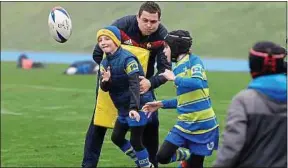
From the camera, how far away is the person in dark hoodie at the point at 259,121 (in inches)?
193

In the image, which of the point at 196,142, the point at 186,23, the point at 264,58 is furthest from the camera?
the point at 186,23

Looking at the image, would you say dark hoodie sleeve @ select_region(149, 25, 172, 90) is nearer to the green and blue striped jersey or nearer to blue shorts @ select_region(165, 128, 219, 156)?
the green and blue striped jersey

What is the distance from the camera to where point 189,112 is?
7102 mm

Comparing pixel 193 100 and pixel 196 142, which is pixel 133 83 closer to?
pixel 193 100

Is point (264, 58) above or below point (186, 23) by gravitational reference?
above

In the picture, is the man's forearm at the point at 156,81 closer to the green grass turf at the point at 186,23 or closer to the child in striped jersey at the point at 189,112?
the child in striped jersey at the point at 189,112

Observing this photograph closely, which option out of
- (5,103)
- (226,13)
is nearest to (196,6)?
(226,13)

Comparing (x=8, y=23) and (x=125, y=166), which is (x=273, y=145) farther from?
(x=8, y=23)

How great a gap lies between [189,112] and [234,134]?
2.22 metres

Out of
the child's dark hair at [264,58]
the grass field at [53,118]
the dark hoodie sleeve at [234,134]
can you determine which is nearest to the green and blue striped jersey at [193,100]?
the child's dark hair at [264,58]

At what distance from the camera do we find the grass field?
37.6 ft

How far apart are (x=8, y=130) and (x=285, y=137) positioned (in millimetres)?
11269

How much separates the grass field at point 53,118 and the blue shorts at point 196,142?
3.30 metres

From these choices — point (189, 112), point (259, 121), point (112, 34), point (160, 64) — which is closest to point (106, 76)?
point (112, 34)
